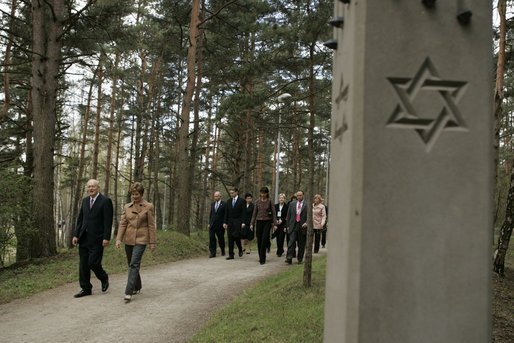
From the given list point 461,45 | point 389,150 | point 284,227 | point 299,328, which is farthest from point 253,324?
point 284,227

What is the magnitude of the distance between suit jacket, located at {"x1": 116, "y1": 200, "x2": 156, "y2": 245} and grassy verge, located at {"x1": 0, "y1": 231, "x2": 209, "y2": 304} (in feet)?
8.88

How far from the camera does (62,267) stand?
10.9m

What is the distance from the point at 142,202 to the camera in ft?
26.1

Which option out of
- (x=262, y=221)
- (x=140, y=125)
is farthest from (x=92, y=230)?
(x=140, y=125)

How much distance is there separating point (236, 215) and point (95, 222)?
576 centimetres

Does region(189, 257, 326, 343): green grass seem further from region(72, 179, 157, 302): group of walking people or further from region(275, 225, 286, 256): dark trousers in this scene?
region(275, 225, 286, 256): dark trousers

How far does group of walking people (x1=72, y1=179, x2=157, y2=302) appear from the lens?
7.82 meters

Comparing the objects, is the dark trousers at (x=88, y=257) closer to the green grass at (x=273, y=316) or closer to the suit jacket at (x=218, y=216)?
the green grass at (x=273, y=316)

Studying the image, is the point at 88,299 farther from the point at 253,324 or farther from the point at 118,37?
the point at 118,37

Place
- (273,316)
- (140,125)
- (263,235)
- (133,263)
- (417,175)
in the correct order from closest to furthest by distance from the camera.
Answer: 1. (417,175)
2. (273,316)
3. (133,263)
4. (263,235)
5. (140,125)

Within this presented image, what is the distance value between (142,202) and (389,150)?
6.14 metres

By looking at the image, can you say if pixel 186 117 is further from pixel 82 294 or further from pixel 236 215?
pixel 82 294

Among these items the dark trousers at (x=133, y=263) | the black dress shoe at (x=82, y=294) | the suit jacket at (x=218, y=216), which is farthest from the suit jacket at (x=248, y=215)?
the black dress shoe at (x=82, y=294)

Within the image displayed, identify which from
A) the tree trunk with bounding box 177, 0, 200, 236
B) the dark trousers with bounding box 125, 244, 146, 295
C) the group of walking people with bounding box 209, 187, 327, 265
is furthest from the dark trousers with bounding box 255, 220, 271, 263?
the dark trousers with bounding box 125, 244, 146, 295
